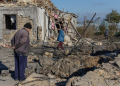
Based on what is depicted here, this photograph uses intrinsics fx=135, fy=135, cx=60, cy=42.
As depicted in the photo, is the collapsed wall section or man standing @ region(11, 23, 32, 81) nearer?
man standing @ region(11, 23, 32, 81)

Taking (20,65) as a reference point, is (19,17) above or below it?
above

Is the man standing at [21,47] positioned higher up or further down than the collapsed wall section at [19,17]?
further down

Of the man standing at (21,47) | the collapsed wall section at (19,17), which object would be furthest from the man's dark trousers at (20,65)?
the collapsed wall section at (19,17)

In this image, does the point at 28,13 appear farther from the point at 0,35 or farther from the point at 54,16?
the point at 54,16

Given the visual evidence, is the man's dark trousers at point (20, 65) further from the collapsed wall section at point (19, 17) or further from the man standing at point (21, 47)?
the collapsed wall section at point (19, 17)

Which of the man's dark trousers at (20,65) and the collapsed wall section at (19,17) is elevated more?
the collapsed wall section at (19,17)

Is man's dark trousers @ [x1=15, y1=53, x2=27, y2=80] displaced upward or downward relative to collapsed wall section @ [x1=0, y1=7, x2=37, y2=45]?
downward

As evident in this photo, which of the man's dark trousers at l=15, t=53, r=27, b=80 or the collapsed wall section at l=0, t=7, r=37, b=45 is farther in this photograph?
Result: the collapsed wall section at l=0, t=7, r=37, b=45

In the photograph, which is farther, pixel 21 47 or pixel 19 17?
pixel 19 17

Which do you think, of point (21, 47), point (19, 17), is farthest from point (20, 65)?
point (19, 17)

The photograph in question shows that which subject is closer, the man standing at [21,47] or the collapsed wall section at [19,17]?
the man standing at [21,47]

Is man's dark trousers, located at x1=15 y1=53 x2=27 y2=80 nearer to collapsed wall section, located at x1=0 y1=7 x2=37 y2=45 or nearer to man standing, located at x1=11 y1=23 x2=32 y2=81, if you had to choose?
man standing, located at x1=11 y1=23 x2=32 y2=81

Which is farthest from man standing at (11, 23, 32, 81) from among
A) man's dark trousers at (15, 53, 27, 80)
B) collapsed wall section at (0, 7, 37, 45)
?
collapsed wall section at (0, 7, 37, 45)

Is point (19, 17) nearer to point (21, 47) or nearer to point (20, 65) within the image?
point (21, 47)
